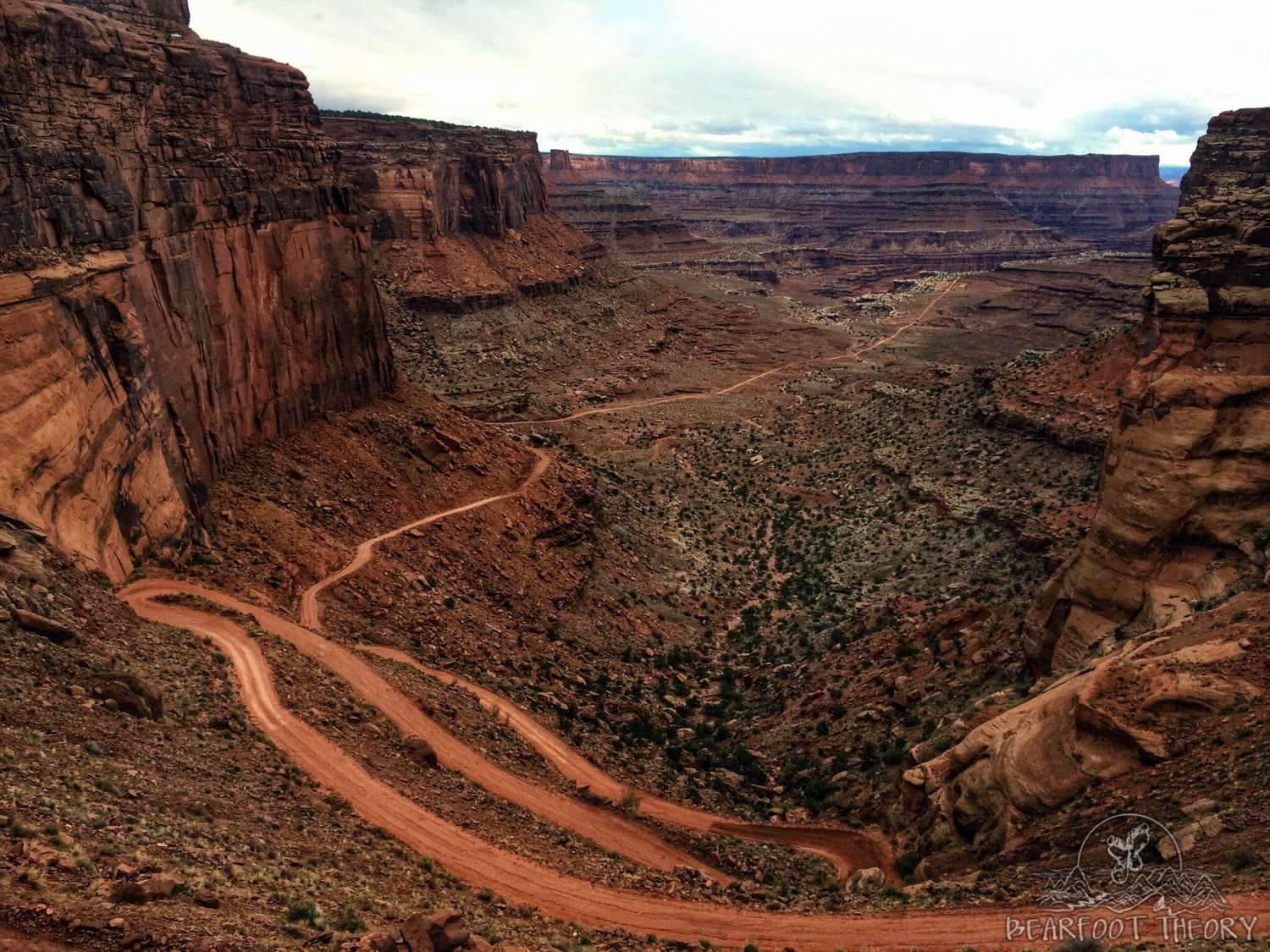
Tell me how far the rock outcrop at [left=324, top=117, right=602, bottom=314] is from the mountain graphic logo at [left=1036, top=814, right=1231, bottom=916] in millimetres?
80107

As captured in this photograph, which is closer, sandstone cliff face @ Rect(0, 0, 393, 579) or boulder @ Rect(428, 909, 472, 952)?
boulder @ Rect(428, 909, 472, 952)

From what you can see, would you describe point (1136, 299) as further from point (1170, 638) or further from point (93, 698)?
point (93, 698)

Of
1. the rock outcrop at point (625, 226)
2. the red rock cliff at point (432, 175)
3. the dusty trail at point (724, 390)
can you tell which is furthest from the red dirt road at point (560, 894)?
the rock outcrop at point (625, 226)

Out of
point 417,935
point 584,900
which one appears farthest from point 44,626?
point 584,900

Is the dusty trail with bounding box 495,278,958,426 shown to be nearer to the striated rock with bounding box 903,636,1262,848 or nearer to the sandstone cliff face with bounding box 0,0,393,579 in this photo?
the sandstone cliff face with bounding box 0,0,393,579

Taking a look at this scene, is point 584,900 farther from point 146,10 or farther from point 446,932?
point 146,10

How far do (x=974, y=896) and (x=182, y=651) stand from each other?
1912 cm

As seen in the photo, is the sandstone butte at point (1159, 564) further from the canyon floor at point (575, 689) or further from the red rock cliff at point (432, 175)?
the red rock cliff at point (432, 175)

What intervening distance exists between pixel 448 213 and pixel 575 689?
242 ft

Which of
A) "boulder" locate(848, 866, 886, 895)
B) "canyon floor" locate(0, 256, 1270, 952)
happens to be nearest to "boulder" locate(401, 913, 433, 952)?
"canyon floor" locate(0, 256, 1270, 952)

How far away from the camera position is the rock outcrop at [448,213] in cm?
8956

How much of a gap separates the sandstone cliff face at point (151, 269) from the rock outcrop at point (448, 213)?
46889 millimetres

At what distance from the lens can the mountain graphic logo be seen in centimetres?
1479

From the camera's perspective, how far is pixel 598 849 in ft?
74.3
